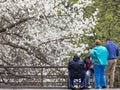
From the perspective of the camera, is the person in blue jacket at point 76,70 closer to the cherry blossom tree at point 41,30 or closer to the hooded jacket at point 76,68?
the hooded jacket at point 76,68

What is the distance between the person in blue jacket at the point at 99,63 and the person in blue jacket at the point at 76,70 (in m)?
0.52

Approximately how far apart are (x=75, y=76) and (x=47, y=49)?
20.4ft

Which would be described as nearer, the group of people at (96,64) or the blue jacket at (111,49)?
the group of people at (96,64)

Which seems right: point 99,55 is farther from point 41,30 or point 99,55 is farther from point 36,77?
point 41,30

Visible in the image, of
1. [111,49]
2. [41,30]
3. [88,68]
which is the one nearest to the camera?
[111,49]

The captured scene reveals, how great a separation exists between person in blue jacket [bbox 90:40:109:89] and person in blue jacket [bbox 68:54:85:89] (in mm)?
521

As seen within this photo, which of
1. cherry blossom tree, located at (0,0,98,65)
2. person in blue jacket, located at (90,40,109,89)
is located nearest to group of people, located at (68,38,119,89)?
person in blue jacket, located at (90,40,109,89)

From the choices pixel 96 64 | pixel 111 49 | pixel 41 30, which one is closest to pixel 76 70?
pixel 96 64

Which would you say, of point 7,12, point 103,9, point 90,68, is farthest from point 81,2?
point 103,9

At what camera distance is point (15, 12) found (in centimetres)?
2089

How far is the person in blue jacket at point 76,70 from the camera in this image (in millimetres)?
15461

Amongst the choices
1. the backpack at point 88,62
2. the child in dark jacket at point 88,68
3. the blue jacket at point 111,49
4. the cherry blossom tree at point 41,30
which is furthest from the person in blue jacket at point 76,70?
the cherry blossom tree at point 41,30

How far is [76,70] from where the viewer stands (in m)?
15.6

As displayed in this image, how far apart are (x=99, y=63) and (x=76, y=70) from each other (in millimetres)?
849
